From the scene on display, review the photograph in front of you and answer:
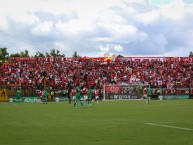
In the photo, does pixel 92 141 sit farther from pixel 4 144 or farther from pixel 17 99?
pixel 17 99

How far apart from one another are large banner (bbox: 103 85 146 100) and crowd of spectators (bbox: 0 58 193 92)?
68.2 inches

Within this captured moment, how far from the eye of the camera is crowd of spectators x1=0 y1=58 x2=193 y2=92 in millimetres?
62219

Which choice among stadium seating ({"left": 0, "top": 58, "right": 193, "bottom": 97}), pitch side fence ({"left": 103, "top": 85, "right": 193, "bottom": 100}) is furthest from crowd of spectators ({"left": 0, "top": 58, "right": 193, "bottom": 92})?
pitch side fence ({"left": 103, "top": 85, "right": 193, "bottom": 100})

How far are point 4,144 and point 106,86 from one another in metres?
49.4

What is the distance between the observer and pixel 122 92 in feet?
199

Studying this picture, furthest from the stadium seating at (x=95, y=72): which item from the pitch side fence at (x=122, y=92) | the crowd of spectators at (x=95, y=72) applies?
the pitch side fence at (x=122, y=92)

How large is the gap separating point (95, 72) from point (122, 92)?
23.0 ft

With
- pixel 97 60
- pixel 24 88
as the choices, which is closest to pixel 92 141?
pixel 24 88

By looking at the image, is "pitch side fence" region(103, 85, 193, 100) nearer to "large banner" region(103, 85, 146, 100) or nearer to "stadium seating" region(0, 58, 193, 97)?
"large banner" region(103, 85, 146, 100)

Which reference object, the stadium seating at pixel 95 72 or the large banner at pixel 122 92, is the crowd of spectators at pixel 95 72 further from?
the large banner at pixel 122 92

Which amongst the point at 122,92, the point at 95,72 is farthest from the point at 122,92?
the point at 95,72

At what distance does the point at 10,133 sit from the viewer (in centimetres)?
1420

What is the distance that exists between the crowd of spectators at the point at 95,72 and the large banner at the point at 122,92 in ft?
5.68

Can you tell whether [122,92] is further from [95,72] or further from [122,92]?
[95,72]
